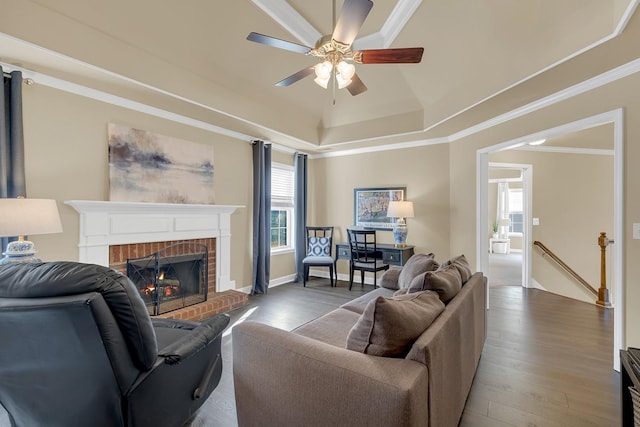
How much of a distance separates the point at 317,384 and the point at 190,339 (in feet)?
2.92

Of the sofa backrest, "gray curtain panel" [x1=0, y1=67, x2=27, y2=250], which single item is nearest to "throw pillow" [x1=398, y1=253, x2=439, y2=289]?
the sofa backrest

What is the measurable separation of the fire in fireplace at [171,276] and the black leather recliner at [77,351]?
1.94 meters

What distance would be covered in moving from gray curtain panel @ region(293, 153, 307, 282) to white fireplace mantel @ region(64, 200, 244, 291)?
4.86ft

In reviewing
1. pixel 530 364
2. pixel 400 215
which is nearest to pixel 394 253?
pixel 400 215

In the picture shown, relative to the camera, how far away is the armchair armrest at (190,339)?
61.1 inches

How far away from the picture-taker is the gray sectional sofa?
1.12 metres

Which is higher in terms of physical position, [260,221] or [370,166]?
[370,166]

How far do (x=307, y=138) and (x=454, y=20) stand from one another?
2.81m

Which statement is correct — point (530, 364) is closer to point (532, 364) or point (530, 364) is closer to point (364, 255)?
point (532, 364)

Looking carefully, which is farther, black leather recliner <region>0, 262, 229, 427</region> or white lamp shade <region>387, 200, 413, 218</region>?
white lamp shade <region>387, 200, 413, 218</region>

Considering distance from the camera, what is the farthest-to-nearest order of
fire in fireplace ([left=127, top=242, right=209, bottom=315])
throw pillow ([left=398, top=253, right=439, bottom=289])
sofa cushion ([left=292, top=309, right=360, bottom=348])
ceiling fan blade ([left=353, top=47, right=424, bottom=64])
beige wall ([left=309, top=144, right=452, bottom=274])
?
beige wall ([left=309, top=144, right=452, bottom=274])
fire in fireplace ([left=127, top=242, right=209, bottom=315])
throw pillow ([left=398, top=253, right=439, bottom=289])
ceiling fan blade ([left=353, top=47, right=424, bottom=64])
sofa cushion ([left=292, top=309, right=360, bottom=348])

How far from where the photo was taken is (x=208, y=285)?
13.6ft

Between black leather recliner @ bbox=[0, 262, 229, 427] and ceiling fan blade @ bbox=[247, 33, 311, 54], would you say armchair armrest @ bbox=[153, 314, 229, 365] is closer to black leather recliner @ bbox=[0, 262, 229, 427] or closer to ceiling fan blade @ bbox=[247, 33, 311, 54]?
black leather recliner @ bbox=[0, 262, 229, 427]

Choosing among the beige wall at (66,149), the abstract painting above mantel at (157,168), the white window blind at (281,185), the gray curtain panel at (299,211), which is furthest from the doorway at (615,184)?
the beige wall at (66,149)
